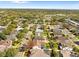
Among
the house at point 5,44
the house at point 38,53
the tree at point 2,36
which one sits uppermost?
the tree at point 2,36

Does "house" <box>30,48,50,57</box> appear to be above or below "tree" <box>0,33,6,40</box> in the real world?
below

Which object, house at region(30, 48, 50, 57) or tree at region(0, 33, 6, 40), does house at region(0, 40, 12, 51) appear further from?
house at region(30, 48, 50, 57)

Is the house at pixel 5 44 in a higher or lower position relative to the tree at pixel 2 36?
lower

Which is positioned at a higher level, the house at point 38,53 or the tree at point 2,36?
the tree at point 2,36

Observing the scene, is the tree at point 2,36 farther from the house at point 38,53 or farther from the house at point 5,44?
the house at point 38,53

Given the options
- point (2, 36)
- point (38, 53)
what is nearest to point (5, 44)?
point (2, 36)

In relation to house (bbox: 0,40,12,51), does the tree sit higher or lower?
higher

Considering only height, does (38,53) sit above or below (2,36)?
below

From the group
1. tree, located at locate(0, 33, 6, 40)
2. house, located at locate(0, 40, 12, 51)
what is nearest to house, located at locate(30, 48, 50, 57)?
house, located at locate(0, 40, 12, 51)

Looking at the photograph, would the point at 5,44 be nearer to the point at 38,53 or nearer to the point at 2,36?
the point at 2,36

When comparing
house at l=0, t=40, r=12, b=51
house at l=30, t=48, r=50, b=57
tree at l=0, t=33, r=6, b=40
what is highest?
tree at l=0, t=33, r=6, b=40

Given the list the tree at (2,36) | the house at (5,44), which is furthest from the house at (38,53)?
the tree at (2,36)

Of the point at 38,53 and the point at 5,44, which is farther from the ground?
the point at 5,44
